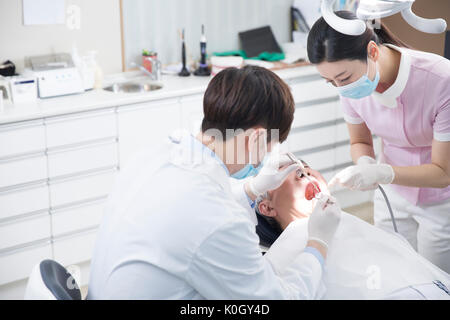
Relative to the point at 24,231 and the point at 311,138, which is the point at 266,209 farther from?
the point at 311,138

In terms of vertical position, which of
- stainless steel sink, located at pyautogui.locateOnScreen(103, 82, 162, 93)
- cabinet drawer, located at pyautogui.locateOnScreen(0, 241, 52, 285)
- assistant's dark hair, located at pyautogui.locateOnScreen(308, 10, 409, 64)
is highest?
assistant's dark hair, located at pyautogui.locateOnScreen(308, 10, 409, 64)

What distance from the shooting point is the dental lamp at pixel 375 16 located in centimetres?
157

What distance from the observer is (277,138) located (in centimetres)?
145

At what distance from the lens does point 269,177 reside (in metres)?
1.84

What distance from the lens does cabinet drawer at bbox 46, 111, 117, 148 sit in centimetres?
274

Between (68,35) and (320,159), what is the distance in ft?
5.28

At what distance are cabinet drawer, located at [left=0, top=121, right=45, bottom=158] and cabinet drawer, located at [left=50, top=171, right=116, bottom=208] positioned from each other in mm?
210

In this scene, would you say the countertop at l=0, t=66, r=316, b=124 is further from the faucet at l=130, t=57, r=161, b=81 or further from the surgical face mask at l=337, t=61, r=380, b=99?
the surgical face mask at l=337, t=61, r=380, b=99

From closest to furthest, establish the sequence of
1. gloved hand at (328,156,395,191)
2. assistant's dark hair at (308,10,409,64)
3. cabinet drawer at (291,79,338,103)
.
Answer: assistant's dark hair at (308,10,409,64), gloved hand at (328,156,395,191), cabinet drawer at (291,79,338,103)

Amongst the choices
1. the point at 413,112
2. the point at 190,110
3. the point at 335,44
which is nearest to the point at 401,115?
the point at 413,112

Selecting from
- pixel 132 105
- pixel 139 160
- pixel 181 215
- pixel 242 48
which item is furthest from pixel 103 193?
pixel 181 215

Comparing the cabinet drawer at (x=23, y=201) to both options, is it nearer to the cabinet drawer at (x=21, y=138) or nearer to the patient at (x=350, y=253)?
the cabinet drawer at (x=21, y=138)

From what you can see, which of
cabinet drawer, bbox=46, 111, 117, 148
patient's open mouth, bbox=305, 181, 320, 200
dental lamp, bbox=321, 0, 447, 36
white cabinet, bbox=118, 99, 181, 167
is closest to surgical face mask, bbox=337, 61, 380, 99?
dental lamp, bbox=321, 0, 447, 36

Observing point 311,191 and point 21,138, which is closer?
point 311,191
